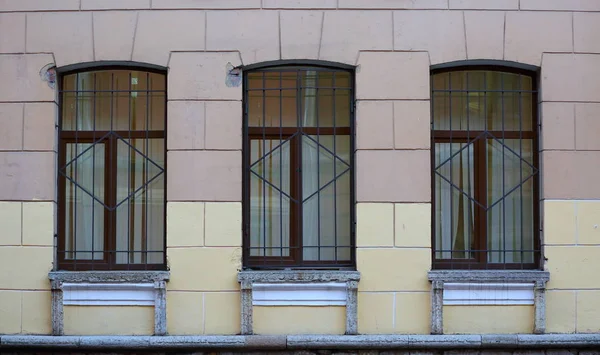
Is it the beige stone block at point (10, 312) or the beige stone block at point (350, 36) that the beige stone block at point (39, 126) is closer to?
the beige stone block at point (10, 312)

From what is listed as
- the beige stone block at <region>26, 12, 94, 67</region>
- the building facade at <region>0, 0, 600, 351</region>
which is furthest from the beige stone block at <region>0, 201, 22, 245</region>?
the beige stone block at <region>26, 12, 94, 67</region>

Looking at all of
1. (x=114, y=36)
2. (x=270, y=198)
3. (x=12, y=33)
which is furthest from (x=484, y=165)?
(x=12, y=33)

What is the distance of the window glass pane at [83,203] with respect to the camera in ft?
28.4

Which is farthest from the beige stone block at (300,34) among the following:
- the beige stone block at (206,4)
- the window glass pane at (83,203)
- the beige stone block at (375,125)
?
the window glass pane at (83,203)

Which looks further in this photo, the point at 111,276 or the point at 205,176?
Result: the point at 205,176

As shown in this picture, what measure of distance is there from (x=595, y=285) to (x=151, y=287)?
4295mm

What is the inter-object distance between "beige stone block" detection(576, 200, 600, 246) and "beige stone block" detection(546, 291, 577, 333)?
543 mm

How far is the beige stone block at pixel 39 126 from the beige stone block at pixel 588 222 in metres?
5.18

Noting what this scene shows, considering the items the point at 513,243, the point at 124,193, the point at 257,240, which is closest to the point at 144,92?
the point at 124,193

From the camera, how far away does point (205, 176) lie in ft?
27.6

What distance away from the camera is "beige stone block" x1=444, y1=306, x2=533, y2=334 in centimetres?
836

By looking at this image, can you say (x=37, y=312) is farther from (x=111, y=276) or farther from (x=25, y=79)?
(x=25, y=79)

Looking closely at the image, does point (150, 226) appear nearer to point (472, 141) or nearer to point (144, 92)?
point (144, 92)

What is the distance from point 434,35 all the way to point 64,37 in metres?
3.64
